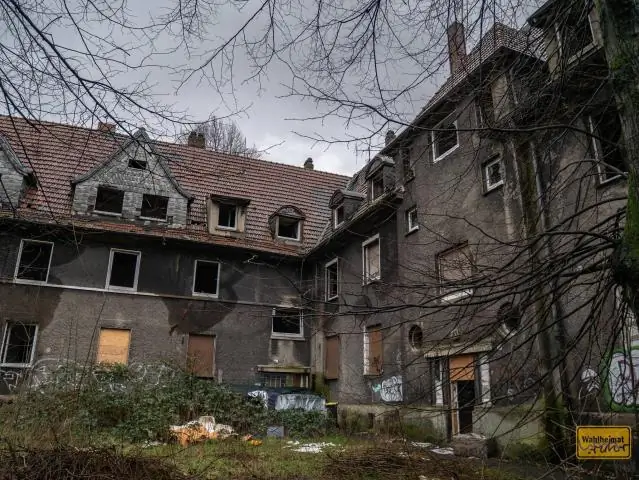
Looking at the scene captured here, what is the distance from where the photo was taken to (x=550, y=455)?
10016mm

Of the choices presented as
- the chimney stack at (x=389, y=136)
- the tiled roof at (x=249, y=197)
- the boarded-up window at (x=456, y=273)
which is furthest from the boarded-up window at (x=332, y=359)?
the chimney stack at (x=389, y=136)

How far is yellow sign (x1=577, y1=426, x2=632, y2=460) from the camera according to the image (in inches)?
136

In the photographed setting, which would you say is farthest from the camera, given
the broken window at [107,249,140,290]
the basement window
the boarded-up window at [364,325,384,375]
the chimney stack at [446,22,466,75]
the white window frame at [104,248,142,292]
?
the basement window

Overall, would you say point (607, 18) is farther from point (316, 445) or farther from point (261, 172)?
point (261, 172)

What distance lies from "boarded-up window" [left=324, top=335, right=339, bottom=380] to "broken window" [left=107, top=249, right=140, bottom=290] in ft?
24.3

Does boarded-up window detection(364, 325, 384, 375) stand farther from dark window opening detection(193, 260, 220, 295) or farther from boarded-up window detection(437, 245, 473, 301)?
boarded-up window detection(437, 245, 473, 301)


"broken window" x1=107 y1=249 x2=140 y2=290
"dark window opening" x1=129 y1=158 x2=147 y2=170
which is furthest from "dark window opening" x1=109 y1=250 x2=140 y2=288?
"dark window opening" x1=129 y1=158 x2=147 y2=170

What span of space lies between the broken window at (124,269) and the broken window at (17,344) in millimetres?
2985

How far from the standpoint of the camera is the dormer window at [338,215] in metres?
20.1

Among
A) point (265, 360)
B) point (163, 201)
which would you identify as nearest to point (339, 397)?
point (265, 360)

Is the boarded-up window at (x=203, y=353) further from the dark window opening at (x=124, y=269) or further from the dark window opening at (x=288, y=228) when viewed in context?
the dark window opening at (x=288, y=228)

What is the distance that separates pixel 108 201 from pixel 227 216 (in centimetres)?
457

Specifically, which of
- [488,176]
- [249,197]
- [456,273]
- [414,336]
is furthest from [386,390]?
[249,197]

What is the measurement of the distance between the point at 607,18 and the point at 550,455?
8.62 m
